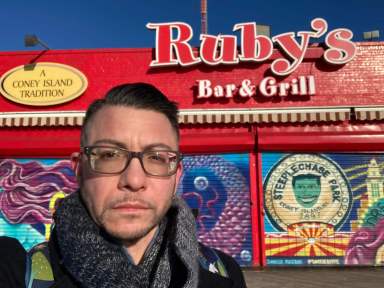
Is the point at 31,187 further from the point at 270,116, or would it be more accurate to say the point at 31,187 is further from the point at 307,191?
the point at 307,191

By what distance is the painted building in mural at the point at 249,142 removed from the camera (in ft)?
32.2

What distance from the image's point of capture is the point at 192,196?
33.1ft

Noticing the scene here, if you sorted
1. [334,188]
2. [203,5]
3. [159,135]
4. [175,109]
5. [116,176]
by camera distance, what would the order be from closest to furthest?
1. [116,176]
2. [159,135]
3. [175,109]
4. [334,188]
5. [203,5]

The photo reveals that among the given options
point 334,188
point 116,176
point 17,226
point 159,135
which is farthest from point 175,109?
point 17,226

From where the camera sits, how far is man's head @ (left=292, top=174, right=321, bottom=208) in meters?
9.90

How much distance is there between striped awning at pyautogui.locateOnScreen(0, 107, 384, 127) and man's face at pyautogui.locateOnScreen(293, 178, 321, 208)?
1718mm

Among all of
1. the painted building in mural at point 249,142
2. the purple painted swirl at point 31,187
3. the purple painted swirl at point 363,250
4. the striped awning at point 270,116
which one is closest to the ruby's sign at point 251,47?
the painted building in mural at point 249,142

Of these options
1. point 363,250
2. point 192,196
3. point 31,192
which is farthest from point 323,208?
point 31,192

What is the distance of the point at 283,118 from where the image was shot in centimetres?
1007

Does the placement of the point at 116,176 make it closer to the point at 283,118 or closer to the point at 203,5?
the point at 283,118

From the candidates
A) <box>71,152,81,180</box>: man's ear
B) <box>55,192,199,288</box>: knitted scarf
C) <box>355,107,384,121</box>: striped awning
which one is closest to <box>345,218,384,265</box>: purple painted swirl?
<box>355,107,384,121</box>: striped awning

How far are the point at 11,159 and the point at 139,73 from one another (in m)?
4.55

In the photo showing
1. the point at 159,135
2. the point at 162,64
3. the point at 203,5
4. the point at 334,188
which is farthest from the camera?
the point at 203,5

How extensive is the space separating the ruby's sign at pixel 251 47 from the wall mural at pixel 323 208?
2.92 meters
